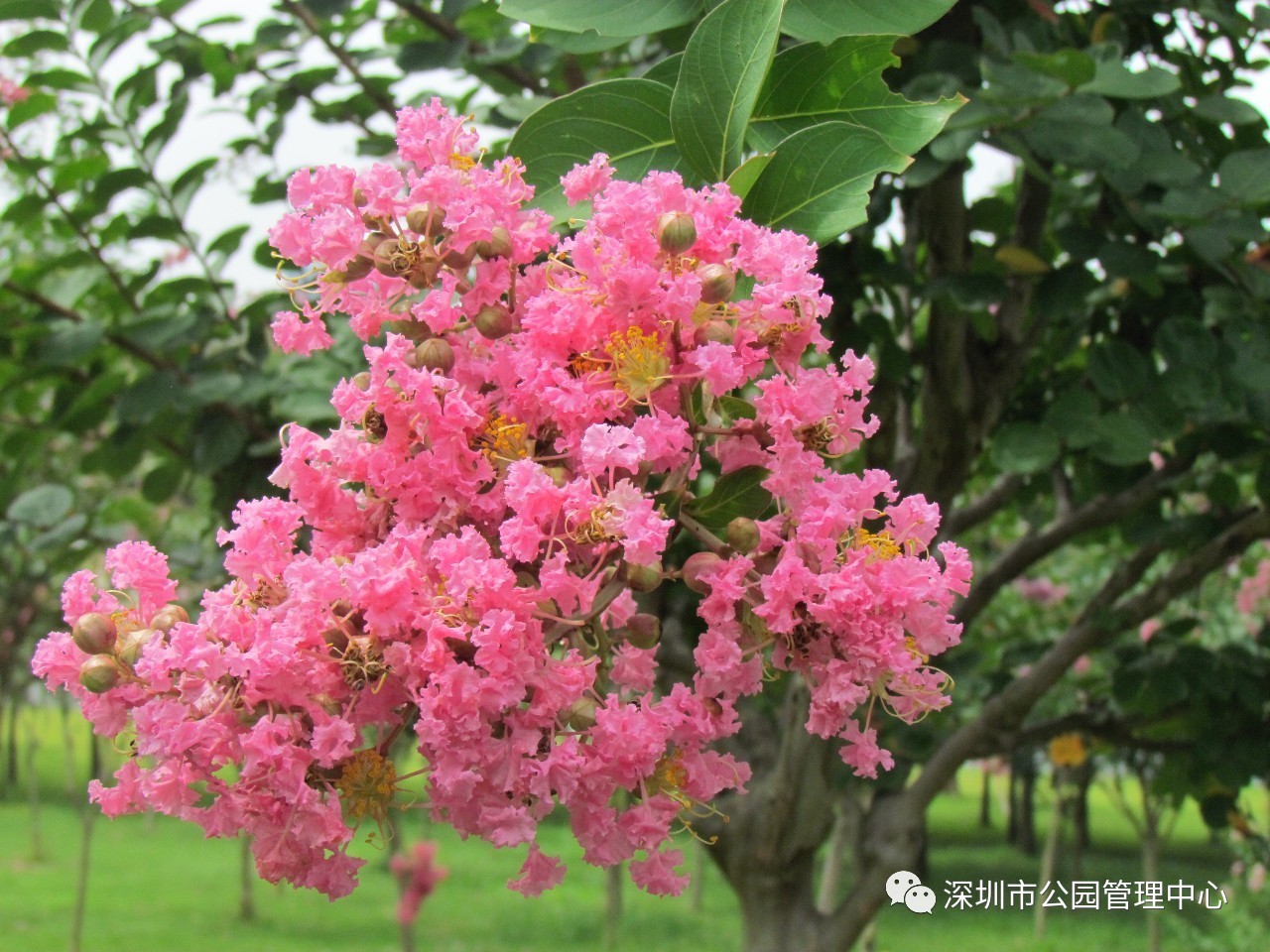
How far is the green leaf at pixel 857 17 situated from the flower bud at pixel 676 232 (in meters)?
0.21

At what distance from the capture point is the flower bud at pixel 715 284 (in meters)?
0.65

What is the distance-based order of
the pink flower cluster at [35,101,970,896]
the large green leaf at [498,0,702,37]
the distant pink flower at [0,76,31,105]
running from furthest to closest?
the distant pink flower at [0,76,31,105]
the large green leaf at [498,0,702,37]
the pink flower cluster at [35,101,970,896]

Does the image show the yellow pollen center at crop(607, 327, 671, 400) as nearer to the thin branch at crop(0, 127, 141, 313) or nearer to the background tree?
the background tree

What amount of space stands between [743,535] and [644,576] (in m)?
0.07

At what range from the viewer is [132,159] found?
2064 mm

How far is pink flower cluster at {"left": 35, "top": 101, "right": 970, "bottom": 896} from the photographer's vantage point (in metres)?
0.60

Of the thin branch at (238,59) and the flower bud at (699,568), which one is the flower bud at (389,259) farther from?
the thin branch at (238,59)

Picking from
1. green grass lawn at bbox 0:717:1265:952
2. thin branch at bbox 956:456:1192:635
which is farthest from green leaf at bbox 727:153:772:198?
green grass lawn at bbox 0:717:1265:952

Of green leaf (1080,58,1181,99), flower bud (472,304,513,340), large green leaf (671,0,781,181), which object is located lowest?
flower bud (472,304,513,340)

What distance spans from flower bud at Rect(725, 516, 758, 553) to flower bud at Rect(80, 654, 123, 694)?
331 mm

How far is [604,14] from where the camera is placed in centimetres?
83

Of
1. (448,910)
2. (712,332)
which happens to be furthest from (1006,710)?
(448,910)

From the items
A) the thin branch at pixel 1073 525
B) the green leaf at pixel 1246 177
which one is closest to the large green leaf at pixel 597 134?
the green leaf at pixel 1246 177

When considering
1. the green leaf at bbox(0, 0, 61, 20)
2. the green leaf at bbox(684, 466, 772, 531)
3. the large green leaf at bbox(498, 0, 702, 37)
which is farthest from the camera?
the green leaf at bbox(0, 0, 61, 20)
